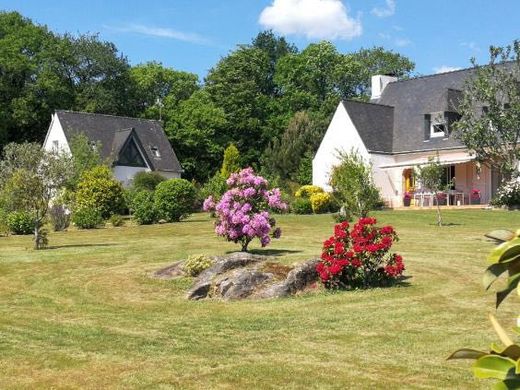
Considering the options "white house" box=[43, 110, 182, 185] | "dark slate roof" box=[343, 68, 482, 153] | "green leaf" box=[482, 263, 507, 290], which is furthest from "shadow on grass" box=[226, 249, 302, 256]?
"white house" box=[43, 110, 182, 185]

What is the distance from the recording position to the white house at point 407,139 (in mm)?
42688

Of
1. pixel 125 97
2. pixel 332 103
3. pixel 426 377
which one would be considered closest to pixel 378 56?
pixel 332 103

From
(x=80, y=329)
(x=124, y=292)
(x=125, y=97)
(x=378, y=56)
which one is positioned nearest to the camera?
(x=80, y=329)

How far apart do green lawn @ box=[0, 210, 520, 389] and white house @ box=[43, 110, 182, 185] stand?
34.7 metres

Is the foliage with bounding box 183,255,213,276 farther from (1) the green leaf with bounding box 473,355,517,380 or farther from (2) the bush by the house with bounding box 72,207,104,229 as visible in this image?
(2) the bush by the house with bounding box 72,207,104,229

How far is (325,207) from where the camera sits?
1494 inches

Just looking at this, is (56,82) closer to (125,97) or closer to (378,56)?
(125,97)

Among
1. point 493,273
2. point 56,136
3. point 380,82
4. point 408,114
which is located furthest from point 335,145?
point 493,273

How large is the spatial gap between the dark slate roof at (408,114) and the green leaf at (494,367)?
4257 cm

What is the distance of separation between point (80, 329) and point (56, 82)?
55.1 meters

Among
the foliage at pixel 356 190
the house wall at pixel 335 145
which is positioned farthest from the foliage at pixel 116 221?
the house wall at pixel 335 145

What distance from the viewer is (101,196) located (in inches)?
1452

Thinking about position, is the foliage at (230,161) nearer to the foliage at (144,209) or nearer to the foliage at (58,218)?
the foliage at (144,209)

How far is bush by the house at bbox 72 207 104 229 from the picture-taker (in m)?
34.3
